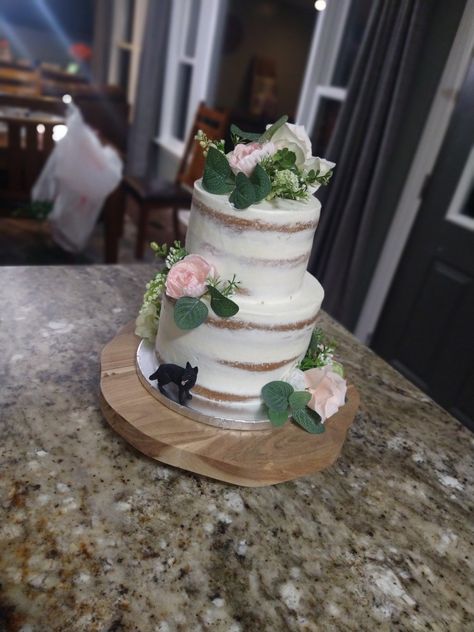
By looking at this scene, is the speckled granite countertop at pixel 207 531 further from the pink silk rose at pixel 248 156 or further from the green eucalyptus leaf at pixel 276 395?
the pink silk rose at pixel 248 156

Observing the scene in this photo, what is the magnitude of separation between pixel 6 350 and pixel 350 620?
2.72 feet

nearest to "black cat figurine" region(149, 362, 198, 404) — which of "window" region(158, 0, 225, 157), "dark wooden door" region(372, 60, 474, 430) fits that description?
"dark wooden door" region(372, 60, 474, 430)

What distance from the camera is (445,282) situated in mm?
2025

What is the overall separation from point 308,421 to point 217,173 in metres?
0.48

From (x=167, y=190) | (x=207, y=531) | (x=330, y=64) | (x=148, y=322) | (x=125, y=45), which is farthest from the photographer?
(x=125, y=45)

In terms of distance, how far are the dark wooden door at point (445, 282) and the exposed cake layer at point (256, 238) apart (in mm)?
1437

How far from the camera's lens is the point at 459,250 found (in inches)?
77.6

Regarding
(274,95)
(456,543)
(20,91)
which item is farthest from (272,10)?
(456,543)

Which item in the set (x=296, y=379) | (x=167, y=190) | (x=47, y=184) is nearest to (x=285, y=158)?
(x=296, y=379)

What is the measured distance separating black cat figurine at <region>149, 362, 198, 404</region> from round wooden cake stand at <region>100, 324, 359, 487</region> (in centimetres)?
5

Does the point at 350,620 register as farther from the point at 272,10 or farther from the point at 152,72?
the point at 272,10

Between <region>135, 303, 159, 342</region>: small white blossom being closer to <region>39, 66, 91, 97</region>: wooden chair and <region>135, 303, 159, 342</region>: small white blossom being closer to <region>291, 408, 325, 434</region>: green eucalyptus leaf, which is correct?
<region>291, 408, 325, 434</region>: green eucalyptus leaf

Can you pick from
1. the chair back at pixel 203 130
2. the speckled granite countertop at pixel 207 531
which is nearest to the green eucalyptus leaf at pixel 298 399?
the speckled granite countertop at pixel 207 531

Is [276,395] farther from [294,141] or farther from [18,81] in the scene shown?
[18,81]
